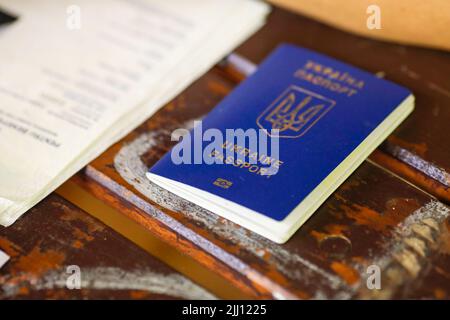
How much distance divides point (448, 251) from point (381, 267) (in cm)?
8

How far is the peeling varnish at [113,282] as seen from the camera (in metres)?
0.63

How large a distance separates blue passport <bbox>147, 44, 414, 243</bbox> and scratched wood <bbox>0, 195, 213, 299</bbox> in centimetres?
9

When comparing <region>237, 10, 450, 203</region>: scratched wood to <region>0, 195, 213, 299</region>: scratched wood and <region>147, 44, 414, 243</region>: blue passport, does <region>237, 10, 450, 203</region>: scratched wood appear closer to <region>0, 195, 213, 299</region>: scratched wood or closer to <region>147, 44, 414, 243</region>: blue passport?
<region>147, 44, 414, 243</region>: blue passport

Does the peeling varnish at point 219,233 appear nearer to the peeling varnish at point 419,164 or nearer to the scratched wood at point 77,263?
the scratched wood at point 77,263

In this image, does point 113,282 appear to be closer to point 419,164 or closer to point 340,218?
point 340,218

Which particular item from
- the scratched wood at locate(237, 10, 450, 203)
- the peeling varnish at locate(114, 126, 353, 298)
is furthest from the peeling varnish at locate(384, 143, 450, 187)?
the peeling varnish at locate(114, 126, 353, 298)

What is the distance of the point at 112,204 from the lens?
0.73 metres

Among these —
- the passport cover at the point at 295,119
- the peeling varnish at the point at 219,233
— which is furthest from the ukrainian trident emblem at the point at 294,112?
the peeling varnish at the point at 219,233

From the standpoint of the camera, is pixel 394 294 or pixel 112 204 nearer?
pixel 394 294

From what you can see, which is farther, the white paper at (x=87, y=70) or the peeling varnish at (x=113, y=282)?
the white paper at (x=87, y=70)

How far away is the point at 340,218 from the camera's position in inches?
26.6

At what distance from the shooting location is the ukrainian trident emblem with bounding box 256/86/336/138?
2.46 feet

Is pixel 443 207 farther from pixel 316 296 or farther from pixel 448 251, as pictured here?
pixel 316 296

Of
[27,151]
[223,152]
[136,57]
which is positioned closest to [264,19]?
[136,57]
